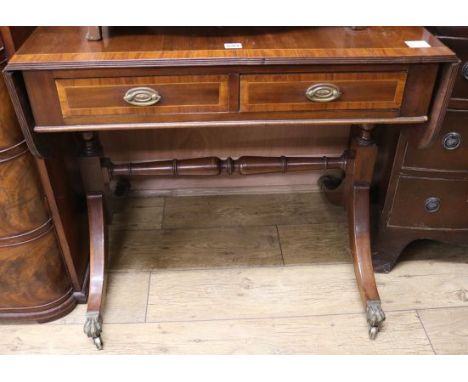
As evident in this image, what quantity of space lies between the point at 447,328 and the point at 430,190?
0.40 meters

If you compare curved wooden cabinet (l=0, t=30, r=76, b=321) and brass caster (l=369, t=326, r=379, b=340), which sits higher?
curved wooden cabinet (l=0, t=30, r=76, b=321)

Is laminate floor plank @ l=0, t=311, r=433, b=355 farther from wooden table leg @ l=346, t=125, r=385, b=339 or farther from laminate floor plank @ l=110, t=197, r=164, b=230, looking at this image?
laminate floor plank @ l=110, t=197, r=164, b=230

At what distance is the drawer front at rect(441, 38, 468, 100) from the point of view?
1.09m

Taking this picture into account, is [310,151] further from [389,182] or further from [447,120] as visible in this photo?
[447,120]

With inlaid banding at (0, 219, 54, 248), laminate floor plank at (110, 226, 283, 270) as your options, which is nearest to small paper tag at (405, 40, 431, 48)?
laminate floor plank at (110, 226, 283, 270)

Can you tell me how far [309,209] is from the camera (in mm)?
1787

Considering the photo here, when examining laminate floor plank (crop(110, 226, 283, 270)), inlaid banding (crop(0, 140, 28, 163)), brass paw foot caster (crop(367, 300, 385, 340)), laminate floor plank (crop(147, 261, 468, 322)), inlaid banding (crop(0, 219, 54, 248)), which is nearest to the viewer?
inlaid banding (crop(0, 140, 28, 163))

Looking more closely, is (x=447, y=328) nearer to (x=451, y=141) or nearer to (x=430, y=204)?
(x=430, y=204)

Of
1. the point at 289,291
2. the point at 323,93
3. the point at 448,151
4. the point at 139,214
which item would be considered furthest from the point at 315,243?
the point at 323,93

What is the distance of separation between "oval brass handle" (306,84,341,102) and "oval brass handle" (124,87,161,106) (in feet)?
1.03

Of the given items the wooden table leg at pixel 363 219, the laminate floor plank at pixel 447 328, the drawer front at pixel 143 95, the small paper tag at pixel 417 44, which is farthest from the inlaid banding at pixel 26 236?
the laminate floor plank at pixel 447 328

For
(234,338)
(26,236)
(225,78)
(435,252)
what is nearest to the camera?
(225,78)

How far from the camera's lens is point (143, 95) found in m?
0.95

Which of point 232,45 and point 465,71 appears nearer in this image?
point 232,45
